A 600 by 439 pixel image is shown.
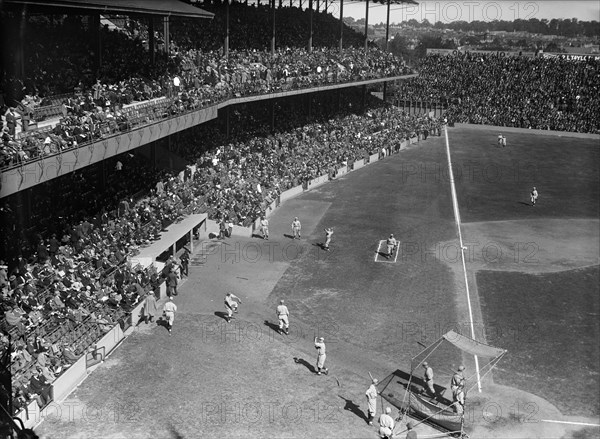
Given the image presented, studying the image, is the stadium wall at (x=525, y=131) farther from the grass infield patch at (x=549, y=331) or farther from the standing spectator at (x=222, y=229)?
the standing spectator at (x=222, y=229)

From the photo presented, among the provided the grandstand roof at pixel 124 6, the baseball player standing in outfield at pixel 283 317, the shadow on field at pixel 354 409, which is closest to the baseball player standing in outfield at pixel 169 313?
the baseball player standing in outfield at pixel 283 317

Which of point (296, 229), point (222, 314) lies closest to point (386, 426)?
point (222, 314)

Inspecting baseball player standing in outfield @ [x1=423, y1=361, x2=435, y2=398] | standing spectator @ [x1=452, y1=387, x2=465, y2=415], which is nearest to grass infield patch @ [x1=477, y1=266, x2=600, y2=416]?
baseball player standing in outfield @ [x1=423, y1=361, x2=435, y2=398]

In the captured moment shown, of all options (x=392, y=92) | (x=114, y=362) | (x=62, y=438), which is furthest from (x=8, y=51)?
(x=392, y=92)

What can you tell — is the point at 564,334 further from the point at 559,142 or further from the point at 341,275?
the point at 559,142

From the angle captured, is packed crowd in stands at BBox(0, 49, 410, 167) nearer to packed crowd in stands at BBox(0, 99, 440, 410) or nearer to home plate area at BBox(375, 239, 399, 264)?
packed crowd in stands at BBox(0, 99, 440, 410)

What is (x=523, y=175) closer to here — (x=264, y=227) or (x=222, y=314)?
(x=264, y=227)
